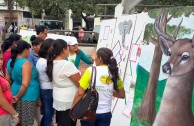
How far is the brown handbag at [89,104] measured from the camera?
342 centimetres

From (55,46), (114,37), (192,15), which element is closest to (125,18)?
(114,37)

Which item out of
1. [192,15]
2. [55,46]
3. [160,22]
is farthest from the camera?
[55,46]

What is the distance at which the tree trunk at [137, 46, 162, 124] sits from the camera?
3161 millimetres

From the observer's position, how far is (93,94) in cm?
342

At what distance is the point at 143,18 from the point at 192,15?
1.64 metres

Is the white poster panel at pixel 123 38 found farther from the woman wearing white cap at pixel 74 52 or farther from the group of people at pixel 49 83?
the group of people at pixel 49 83

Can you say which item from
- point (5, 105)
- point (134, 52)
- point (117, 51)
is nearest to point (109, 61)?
point (134, 52)

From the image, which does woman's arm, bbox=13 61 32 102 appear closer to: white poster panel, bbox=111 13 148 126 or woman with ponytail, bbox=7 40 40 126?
woman with ponytail, bbox=7 40 40 126

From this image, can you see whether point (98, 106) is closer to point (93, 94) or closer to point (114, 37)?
point (93, 94)

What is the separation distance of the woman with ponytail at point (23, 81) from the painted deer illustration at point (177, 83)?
183cm

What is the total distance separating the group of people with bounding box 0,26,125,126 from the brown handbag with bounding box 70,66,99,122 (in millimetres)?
46

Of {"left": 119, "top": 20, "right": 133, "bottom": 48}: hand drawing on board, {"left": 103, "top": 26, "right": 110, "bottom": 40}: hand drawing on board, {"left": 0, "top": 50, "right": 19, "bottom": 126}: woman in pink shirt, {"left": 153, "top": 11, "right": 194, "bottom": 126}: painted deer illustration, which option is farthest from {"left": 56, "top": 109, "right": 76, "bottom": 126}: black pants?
{"left": 103, "top": 26, "right": 110, "bottom": 40}: hand drawing on board

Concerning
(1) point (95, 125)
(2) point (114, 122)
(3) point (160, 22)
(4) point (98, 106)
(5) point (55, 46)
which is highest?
(3) point (160, 22)

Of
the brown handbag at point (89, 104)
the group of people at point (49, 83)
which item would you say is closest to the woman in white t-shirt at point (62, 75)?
the group of people at point (49, 83)
